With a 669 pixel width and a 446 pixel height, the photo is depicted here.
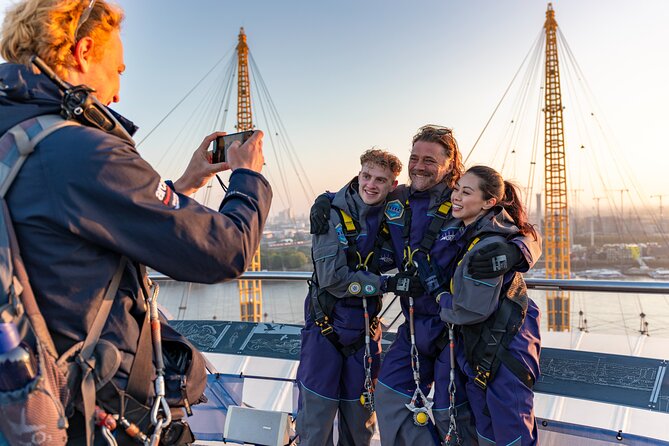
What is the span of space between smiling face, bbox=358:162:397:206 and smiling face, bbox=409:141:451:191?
15cm

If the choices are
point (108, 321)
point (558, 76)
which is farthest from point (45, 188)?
point (558, 76)

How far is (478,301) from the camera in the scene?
2037mm

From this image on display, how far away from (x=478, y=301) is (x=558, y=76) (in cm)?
4159

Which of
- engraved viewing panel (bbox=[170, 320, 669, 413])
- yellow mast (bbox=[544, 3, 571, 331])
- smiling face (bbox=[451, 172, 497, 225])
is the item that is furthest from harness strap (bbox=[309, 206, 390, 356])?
yellow mast (bbox=[544, 3, 571, 331])

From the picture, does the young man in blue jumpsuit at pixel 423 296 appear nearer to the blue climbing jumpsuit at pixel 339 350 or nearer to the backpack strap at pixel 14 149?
the blue climbing jumpsuit at pixel 339 350

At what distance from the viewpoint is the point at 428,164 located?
2.47 meters

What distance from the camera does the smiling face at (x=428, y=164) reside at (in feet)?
8.08

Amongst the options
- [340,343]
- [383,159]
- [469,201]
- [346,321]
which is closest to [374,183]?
[383,159]

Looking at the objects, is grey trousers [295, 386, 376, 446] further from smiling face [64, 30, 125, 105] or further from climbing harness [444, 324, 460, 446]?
smiling face [64, 30, 125, 105]

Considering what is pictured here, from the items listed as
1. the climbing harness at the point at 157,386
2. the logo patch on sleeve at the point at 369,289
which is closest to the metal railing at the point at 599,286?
the logo patch on sleeve at the point at 369,289

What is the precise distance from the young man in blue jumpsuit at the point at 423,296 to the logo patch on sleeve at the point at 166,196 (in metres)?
1.44

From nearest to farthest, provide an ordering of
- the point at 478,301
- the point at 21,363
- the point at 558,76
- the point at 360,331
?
1. the point at 21,363
2. the point at 478,301
3. the point at 360,331
4. the point at 558,76

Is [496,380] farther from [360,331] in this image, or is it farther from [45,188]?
[45,188]

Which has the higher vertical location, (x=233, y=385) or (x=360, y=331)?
(x=360, y=331)
